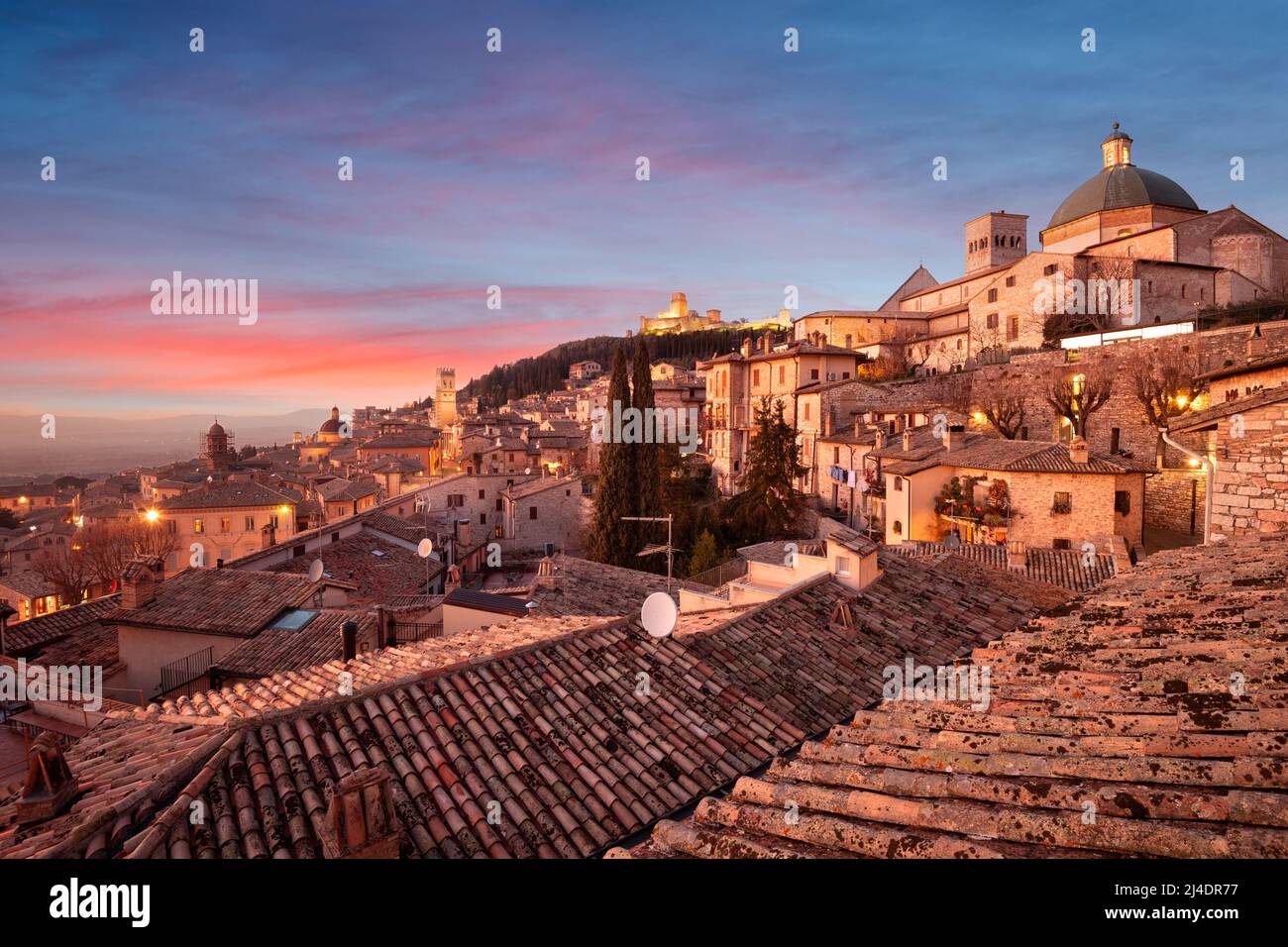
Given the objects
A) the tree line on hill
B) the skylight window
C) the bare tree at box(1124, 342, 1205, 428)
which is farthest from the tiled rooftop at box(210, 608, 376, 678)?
the bare tree at box(1124, 342, 1205, 428)

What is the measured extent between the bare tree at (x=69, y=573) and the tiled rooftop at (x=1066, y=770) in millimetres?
43342

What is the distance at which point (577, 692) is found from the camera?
7781 mm

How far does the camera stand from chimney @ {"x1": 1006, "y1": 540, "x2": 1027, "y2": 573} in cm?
1862

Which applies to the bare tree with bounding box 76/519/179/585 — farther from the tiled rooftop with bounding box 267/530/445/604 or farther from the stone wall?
the stone wall

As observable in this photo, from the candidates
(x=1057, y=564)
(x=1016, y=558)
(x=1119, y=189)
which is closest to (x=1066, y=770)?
(x=1016, y=558)

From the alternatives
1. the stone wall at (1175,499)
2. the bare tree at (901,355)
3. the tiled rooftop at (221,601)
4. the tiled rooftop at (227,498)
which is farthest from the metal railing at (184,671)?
the bare tree at (901,355)

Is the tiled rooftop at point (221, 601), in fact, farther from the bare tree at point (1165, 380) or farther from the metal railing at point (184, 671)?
the bare tree at point (1165, 380)

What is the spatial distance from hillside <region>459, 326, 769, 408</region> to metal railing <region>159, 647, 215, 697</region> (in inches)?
3835

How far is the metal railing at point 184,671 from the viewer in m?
14.5

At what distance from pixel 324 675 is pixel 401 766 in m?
3.88

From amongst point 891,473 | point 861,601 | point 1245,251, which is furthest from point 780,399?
point 861,601

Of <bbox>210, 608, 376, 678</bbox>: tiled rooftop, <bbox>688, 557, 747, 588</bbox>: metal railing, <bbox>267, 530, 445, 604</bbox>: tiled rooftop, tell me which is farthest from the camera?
A: <bbox>267, 530, 445, 604</bbox>: tiled rooftop
